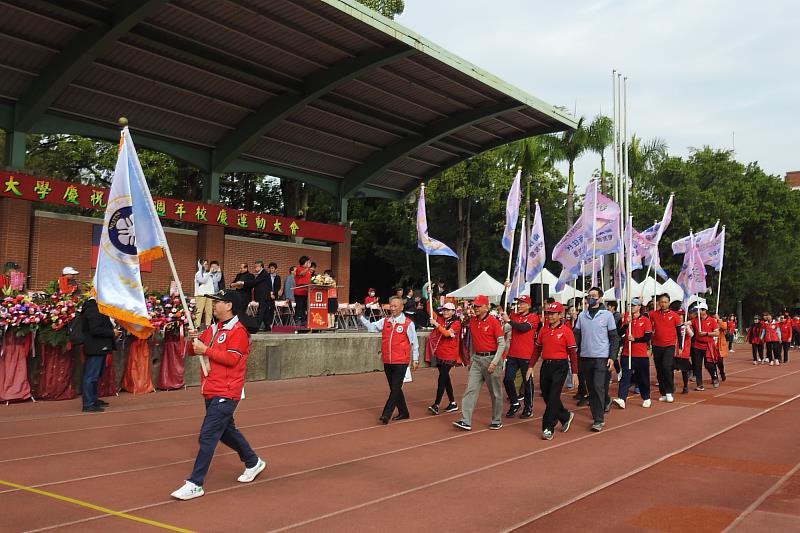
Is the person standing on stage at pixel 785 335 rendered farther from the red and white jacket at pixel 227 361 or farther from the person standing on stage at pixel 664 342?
the red and white jacket at pixel 227 361

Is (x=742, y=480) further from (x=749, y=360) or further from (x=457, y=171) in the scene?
(x=457, y=171)

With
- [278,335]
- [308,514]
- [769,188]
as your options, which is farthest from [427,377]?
[769,188]

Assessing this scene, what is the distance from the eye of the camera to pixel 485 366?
10477 millimetres

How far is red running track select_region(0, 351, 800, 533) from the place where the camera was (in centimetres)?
586

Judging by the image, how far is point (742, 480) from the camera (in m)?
7.41

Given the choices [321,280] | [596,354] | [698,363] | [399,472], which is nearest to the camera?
[399,472]

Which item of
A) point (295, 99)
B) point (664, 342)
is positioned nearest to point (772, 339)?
point (664, 342)

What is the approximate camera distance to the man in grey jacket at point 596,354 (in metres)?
10.6

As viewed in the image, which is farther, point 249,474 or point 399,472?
point 399,472

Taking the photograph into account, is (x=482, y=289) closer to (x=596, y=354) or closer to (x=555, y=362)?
(x=596, y=354)

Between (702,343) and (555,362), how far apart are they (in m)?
7.75

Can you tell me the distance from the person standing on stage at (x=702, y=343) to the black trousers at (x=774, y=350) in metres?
10.9

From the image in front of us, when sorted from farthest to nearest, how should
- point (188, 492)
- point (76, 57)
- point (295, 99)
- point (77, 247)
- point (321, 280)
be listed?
point (295, 99) → point (77, 247) → point (321, 280) → point (76, 57) → point (188, 492)

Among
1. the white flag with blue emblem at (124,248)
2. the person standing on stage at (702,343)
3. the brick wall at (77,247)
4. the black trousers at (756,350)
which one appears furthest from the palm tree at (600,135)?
the white flag with blue emblem at (124,248)
